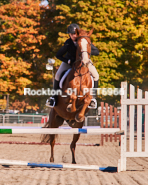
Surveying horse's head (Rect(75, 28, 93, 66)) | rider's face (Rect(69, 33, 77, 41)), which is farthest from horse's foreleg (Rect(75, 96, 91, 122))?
rider's face (Rect(69, 33, 77, 41))

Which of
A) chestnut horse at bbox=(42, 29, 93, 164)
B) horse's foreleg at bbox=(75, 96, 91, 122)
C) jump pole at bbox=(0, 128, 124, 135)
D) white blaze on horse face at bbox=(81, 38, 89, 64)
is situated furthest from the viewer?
horse's foreleg at bbox=(75, 96, 91, 122)

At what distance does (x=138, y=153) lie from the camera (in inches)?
253

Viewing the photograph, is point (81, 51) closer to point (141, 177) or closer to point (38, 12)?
point (141, 177)

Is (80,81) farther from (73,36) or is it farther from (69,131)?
(69,131)

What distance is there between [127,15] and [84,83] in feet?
70.7

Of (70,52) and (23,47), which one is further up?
(23,47)

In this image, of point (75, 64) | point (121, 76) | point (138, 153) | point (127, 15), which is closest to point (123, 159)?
point (138, 153)

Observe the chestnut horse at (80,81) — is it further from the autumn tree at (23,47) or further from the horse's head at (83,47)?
the autumn tree at (23,47)

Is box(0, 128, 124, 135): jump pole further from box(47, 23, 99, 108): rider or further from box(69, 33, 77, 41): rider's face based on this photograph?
box(69, 33, 77, 41): rider's face

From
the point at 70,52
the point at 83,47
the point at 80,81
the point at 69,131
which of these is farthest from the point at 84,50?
the point at 69,131

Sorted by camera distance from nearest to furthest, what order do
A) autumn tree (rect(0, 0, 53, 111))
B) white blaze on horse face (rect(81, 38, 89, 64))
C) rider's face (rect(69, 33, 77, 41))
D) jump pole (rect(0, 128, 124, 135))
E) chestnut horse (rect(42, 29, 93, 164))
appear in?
jump pole (rect(0, 128, 124, 135)) < white blaze on horse face (rect(81, 38, 89, 64)) < chestnut horse (rect(42, 29, 93, 164)) < rider's face (rect(69, 33, 77, 41)) < autumn tree (rect(0, 0, 53, 111))

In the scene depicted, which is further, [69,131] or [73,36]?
[73,36]

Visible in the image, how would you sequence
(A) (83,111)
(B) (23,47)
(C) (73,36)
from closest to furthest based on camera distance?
1. (A) (83,111)
2. (C) (73,36)
3. (B) (23,47)

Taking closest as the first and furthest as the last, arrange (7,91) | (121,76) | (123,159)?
(123,159), (121,76), (7,91)
